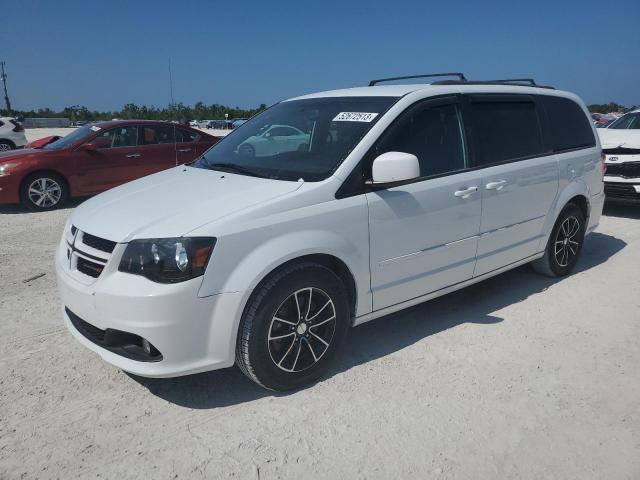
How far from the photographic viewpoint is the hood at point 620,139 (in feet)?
24.8

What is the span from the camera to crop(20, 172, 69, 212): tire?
8.40 meters

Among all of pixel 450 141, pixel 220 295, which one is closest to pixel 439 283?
pixel 450 141

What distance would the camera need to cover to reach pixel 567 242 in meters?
5.10

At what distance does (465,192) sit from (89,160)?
23.2ft

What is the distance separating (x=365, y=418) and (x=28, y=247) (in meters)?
5.13

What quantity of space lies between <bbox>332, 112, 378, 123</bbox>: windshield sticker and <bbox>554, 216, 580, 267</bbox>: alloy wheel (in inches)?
98.7

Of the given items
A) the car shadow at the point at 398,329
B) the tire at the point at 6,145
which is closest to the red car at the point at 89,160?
the car shadow at the point at 398,329

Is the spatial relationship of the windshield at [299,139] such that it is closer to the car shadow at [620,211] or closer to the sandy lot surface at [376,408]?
the sandy lot surface at [376,408]

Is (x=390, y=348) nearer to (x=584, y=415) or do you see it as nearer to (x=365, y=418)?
(x=365, y=418)

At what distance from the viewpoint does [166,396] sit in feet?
10.4

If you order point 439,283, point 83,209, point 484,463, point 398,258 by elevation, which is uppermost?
point 83,209

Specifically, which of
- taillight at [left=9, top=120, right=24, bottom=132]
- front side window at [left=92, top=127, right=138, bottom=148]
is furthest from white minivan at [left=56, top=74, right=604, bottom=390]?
taillight at [left=9, top=120, right=24, bottom=132]

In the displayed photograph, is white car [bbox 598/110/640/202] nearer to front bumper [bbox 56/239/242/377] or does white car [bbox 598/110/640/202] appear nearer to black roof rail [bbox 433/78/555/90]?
black roof rail [bbox 433/78/555/90]

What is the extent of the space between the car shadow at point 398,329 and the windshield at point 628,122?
385cm
